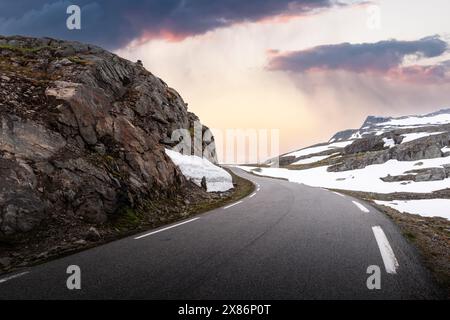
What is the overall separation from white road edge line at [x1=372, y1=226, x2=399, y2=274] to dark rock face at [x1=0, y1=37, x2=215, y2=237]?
7681 mm

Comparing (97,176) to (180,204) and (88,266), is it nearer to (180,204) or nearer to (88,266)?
(180,204)

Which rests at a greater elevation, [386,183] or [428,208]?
[428,208]

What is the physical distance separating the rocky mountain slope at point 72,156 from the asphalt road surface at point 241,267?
2125mm

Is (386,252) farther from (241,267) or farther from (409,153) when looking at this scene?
(409,153)

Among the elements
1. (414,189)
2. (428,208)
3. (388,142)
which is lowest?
(414,189)

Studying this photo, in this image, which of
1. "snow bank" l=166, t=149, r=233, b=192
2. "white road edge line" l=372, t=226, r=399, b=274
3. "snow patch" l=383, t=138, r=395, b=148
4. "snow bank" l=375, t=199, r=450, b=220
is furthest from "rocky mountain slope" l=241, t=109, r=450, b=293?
"snow bank" l=166, t=149, r=233, b=192

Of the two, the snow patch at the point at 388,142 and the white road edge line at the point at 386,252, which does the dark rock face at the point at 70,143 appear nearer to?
the white road edge line at the point at 386,252

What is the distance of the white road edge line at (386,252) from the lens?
16.6 feet

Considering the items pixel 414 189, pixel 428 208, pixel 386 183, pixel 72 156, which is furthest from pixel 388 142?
pixel 72 156

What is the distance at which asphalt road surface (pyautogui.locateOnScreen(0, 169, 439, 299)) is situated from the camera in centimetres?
422

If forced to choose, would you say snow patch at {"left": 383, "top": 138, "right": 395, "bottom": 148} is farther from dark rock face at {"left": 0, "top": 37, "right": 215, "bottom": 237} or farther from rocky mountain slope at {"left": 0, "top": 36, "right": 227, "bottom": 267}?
rocky mountain slope at {"left": 0, "top": 36, "right": 227, "bottom": 267}

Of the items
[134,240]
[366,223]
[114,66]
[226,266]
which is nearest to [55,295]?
[226,266]

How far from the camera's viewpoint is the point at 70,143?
1116 cm

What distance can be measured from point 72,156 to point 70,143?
3.29ft
